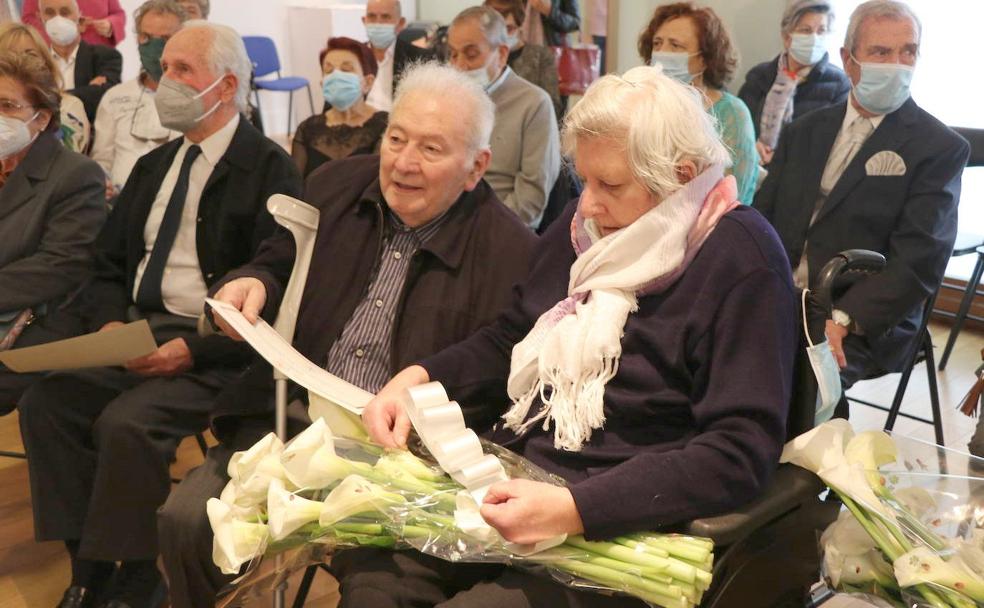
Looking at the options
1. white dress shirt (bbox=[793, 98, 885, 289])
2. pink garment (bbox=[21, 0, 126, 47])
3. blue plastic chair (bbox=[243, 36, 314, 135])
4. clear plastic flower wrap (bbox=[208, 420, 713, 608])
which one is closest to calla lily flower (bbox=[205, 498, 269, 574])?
clear plastic flower wrap (bbox=[208, 420, 713, 608])

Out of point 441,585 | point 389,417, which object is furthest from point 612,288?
point 441,585

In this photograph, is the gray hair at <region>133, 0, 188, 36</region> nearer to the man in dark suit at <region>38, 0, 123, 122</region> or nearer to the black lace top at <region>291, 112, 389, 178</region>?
the black lace top at <region>291, 112, 389, 178</region>

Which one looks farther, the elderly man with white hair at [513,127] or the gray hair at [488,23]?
the gray hair at [488,23]

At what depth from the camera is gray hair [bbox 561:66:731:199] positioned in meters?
1.52

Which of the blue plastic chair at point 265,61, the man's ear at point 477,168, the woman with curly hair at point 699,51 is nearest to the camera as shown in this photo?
the man's ear at point 477,168

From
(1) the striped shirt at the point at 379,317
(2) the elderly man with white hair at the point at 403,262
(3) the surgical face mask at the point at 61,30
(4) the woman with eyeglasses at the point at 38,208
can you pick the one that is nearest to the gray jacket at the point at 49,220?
(4) the woman with eyeglasses at the point at 38,208

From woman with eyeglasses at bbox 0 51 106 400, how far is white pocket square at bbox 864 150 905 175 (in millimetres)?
2257

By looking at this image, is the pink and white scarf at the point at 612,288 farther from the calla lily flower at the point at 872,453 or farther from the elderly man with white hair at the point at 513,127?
the elderly man with white hair at the point at 513,127

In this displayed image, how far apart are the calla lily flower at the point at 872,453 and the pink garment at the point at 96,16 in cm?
606

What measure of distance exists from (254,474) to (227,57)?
1.64 m

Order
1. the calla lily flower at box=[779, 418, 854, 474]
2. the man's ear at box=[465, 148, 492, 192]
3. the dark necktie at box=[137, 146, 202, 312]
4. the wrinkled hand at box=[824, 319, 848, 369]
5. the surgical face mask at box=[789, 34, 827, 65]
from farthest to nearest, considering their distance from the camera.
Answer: the surgical face mask at box=[789, 34, 827, 65]
the dark necktie at box=[137, 146, 202, 312]
the wrinkled hand at box=[824, 319, 848, 369]
the man's ear at box=[465, 148, 492, 192]
the calla lily flower at box=[779, 418, 854, 474]

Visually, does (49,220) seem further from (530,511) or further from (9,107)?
(530,511)

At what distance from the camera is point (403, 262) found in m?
2.10

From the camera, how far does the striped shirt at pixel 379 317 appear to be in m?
2.06
